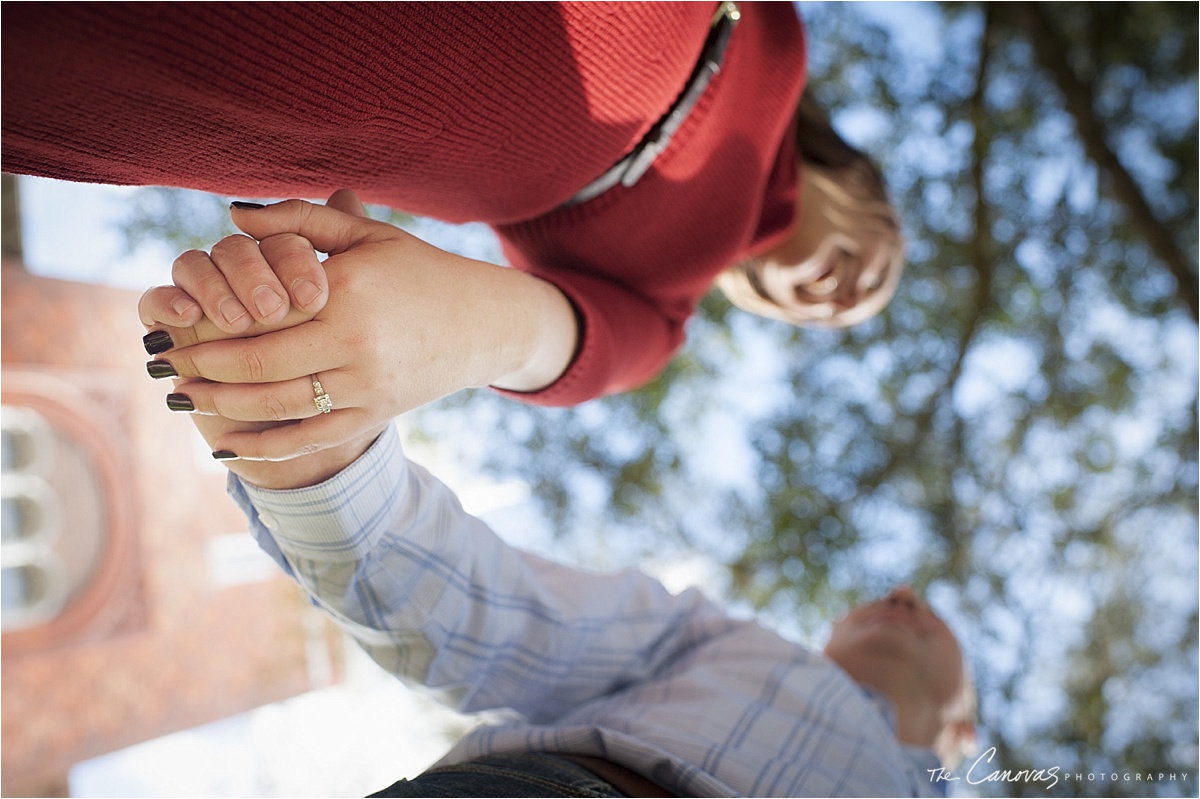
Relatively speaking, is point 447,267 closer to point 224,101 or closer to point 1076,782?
point 224,101

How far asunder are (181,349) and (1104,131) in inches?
78.2

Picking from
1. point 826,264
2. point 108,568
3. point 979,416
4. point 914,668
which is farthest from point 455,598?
point 108,568

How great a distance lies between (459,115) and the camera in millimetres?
567

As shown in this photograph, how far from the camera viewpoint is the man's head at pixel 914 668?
1431 millimetres

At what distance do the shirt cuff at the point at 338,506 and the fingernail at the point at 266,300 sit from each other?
20 centimetres

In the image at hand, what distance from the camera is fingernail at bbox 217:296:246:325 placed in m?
0.47

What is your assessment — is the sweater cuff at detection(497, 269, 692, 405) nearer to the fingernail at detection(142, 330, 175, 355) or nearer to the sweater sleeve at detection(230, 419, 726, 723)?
the sweater sleeve at detection(230, 419, 726, 723)

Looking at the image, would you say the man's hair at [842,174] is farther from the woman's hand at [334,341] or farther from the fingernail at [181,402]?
the fingernail at [181,402]

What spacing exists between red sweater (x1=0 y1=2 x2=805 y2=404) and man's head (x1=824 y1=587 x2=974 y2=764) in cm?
82

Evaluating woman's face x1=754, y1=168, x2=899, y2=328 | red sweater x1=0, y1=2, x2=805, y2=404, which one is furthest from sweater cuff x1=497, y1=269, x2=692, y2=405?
woman's face x1=754, y1=168, x2=899, y2=328

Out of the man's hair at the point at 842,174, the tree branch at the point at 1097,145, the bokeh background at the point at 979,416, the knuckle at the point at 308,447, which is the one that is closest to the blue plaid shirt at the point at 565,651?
the knuckle at the point at 308,447

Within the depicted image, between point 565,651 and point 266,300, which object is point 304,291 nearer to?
point 266,300

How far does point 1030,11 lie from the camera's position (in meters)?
1.76

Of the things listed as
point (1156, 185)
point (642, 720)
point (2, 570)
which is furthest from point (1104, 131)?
point (2, 570)
